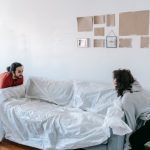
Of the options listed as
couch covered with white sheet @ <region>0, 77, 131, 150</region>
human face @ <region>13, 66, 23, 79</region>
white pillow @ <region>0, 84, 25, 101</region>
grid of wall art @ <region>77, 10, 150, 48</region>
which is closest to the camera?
couch covered with white sheet @ <region>0, 77, 131, 150</region>

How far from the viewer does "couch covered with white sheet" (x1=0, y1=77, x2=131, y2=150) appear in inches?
111

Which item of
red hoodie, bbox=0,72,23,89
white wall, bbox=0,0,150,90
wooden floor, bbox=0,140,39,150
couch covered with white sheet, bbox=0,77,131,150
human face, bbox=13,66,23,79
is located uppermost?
white wall, bbox=0,0,150,90

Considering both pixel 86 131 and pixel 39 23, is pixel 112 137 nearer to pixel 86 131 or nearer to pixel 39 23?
pixel 86 131

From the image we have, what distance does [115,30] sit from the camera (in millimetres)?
3570

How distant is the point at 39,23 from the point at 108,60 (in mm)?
1357

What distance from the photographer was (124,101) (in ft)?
9.12

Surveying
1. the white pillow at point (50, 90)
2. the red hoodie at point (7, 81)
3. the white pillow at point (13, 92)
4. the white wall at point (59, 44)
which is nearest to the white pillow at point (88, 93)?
the white pillow at point (50, 90)

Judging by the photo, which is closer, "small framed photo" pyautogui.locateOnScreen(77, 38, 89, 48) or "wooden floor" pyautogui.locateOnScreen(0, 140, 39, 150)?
"wooden floor" pyautogui.locateOnScreen(0, 140, 39, 150)

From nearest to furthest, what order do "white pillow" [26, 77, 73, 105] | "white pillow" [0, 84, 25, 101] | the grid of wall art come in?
1. the grid of wall art
2. "white pillow" [0, 84, 25, 101]
3. "white pillow" [26, 77, 73, 105]

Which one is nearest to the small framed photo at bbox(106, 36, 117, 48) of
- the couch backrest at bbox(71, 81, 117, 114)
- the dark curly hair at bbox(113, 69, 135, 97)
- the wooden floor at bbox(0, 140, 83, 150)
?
the couch backrest at bbox(71, 81, 117, 114)

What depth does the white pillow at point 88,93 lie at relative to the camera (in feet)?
11.5

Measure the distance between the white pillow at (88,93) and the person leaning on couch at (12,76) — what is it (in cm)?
90

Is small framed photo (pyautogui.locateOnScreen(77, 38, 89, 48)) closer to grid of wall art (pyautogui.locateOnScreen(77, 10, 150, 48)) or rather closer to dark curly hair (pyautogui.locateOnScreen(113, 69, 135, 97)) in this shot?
grid of wall art (pyautogui.locateOnScreen(77, 10, 150, 48))

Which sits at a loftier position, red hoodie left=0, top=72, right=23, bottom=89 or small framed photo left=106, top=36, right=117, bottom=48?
small framed photo left=106, top=36, right=117, bottom=48
